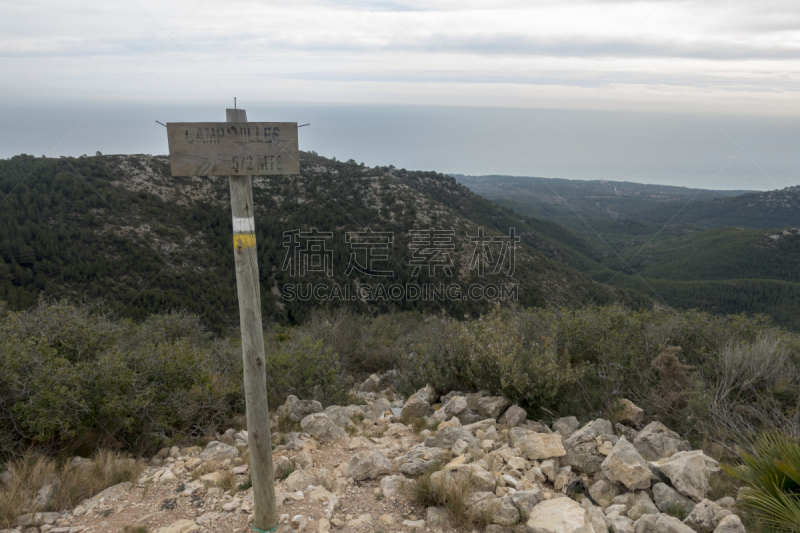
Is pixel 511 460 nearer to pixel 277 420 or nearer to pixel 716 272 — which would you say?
pixel 277 420

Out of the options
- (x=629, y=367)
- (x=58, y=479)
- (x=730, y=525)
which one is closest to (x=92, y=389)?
(x=58, y=479)

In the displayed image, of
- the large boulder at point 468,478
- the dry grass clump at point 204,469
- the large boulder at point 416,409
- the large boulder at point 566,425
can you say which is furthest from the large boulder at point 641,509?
the dry grass clump at point 204,469

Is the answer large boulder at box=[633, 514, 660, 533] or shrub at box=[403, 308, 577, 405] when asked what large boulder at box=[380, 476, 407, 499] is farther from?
shrub at box=[403, 308, 577, 405]

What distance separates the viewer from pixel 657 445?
4031 mm

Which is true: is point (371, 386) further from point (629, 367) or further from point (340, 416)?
point (629, 367)

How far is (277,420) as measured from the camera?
5145 mm

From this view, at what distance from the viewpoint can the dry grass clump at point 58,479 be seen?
3.21 m

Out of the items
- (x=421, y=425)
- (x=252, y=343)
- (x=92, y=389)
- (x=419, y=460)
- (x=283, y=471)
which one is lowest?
(x=421, y=425)

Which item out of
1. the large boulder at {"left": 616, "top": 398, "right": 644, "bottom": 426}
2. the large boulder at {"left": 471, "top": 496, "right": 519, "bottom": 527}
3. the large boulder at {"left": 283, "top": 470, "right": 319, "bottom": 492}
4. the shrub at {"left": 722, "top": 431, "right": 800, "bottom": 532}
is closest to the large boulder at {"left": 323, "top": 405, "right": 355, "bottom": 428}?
the large boulder at {"left": 283, "top": 470, "right": 319, "bottom": 492}

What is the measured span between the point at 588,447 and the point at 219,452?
366 centimetres

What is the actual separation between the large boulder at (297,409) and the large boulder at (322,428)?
388 mm

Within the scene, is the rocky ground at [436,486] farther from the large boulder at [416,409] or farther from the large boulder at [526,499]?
the large boulder at [416,409]

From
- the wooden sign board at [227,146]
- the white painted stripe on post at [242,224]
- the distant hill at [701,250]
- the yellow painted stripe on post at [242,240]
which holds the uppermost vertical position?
the wooden sign board at [227,146]

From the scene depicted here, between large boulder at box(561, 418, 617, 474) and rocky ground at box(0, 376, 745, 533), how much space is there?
0.01 meters
